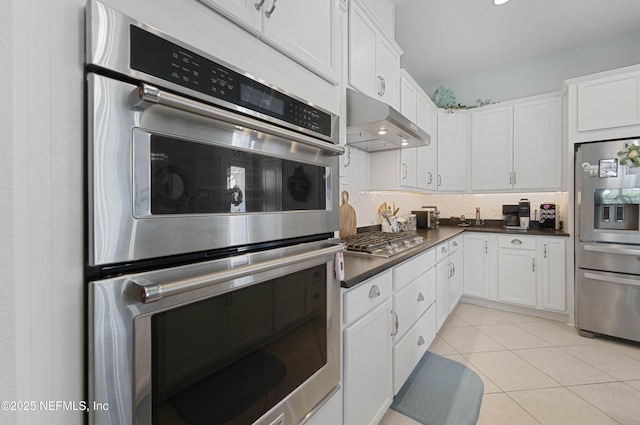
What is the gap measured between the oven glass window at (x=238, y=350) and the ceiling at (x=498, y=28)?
281 centimetres

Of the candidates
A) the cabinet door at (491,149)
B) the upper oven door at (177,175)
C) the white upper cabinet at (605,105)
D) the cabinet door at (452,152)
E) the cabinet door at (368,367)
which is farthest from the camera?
the cabinet door at (452,152)

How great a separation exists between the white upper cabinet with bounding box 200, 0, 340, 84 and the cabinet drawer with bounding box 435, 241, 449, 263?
187cm

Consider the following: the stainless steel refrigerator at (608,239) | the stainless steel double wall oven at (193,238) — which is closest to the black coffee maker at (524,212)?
the stainless steel refrigerator at (608,239)

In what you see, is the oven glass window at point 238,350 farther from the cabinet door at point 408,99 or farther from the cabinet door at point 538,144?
the cabinet door at point 538,144

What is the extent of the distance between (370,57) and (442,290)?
2.08 meters

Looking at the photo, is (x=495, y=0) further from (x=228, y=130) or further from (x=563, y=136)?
(x=228, y=130)

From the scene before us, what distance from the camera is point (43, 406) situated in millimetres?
442

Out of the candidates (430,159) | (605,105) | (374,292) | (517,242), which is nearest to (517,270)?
(517,242)

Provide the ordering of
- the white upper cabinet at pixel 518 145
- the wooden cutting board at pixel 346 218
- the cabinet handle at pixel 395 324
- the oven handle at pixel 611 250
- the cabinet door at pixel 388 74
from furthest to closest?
1. the white upper cabinet at pixel 518 145
2. the oven handle at pixel 611 250
3. the wooden cutting board at pixel 346 218
4. the cabinet door at pixel 388 74
5. the cabinet handle at pixel 395 324

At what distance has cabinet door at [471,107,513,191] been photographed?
354cm

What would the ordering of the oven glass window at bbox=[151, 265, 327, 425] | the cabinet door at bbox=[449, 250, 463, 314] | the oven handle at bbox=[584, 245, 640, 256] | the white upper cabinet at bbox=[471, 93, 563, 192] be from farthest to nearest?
1. the white upper cabinet at bbox=[471, 93, 563, 192]
2. the cabinet door at bbox=[449, 250, 463, 314]
3. the oven handle at bbox=[584, 245, 640, 256]
4. the oven glass window at bbox=[151, 265, 327, 425]

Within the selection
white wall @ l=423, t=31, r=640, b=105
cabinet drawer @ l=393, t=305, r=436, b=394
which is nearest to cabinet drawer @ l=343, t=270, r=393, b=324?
cabinet drawer @ l=393, t=305, r=436, b=394

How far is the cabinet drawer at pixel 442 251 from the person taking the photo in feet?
8.20

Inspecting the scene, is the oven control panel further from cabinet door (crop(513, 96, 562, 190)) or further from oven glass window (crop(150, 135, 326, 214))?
cabinet door (crop(513, 96, 562, 190))
